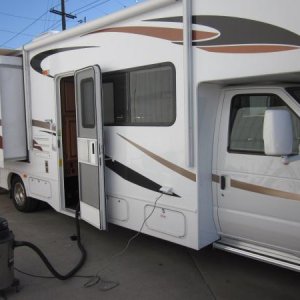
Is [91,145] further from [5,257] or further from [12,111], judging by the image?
[12,111]

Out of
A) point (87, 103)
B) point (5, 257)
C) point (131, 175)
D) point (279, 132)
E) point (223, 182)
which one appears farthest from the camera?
point (87, 103)

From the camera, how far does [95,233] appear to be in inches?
238

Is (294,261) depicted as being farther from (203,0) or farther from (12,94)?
(12,94)

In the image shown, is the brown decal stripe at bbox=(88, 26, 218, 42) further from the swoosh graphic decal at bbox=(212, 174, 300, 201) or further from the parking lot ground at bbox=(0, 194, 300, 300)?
the parking lot ground at bbox=(0, 194, 300, 300)

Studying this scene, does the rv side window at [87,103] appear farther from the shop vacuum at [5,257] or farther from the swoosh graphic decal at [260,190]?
the swoosh graphic decal at [260,190]

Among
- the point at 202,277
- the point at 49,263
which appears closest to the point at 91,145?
the point at 49,263

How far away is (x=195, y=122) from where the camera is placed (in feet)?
13.5

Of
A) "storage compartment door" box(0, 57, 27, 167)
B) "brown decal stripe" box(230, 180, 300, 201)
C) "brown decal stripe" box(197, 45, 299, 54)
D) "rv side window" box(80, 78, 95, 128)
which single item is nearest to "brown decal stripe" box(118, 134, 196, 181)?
"brown decal stripe" box(230, 180, 300, 201)

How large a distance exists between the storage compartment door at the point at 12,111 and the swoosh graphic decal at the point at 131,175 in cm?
216

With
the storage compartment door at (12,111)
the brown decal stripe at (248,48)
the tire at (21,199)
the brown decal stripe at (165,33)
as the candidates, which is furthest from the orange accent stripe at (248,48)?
the tire at (21,199)

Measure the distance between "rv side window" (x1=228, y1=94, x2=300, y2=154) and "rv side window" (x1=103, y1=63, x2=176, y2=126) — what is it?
26.0 inches

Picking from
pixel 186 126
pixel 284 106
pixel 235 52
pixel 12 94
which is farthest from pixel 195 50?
pixel 12 94

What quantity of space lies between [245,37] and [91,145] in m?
2.41

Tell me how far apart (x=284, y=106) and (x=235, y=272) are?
2007 mm
